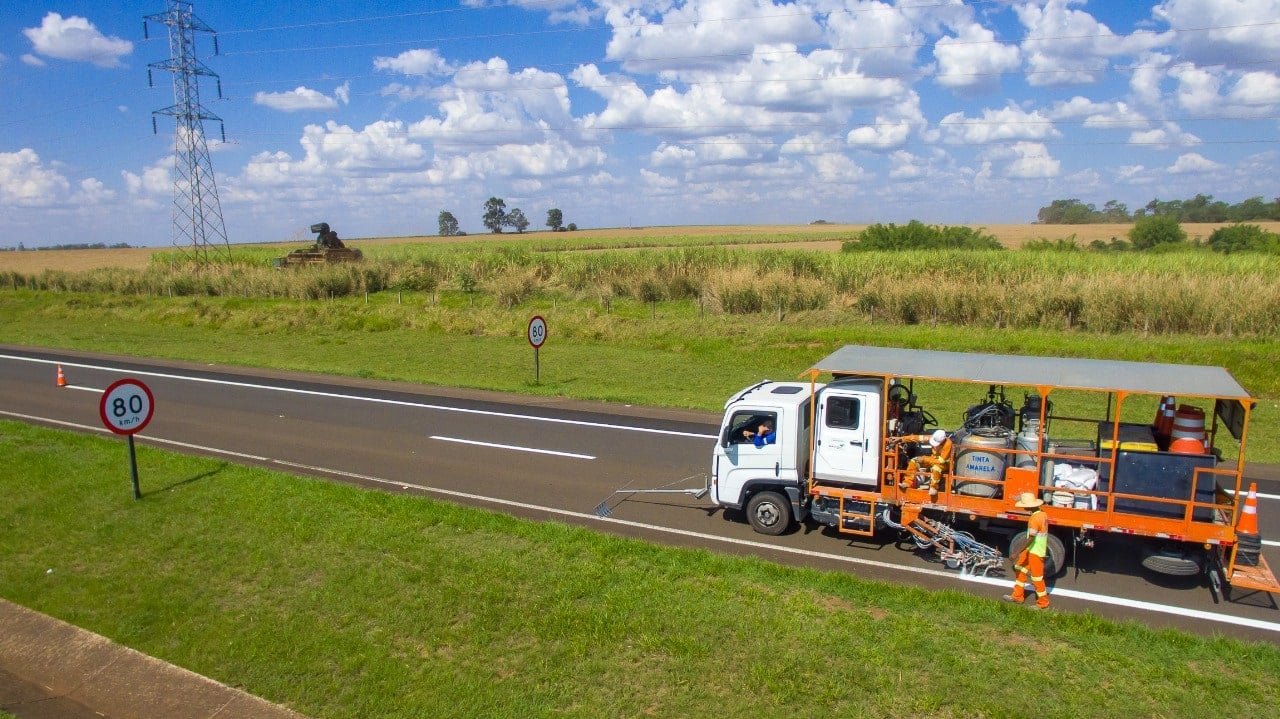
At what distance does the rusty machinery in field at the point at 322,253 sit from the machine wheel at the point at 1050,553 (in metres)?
47.4

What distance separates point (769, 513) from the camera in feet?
36.1

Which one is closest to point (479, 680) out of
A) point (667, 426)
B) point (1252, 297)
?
point (667, 426)

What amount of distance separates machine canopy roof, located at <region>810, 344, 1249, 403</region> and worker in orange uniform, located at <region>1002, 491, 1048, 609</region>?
4.86ft

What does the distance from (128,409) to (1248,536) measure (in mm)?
13470

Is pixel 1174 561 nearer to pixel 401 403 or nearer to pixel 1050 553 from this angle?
pixel 1050 553

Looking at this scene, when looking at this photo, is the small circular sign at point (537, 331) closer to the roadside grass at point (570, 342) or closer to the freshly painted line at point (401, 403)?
the roadside grass at point (570, 342)

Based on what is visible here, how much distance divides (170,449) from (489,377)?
9552 mm

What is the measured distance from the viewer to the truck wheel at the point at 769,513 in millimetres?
10953

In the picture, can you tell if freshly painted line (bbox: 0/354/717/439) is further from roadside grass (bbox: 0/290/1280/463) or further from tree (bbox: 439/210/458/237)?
tree (bbox: 439/210/458/237)

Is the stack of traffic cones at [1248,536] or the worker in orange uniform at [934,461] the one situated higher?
the worker in orange uniform at [934,461]

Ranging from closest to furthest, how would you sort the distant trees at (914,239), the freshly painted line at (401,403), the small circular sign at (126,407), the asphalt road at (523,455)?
1. the asphalt road at (523,455)
2. the small circular sign at (126,407)
3. the freshly painted line at (401,403)
4. the distant trees at (914,239)

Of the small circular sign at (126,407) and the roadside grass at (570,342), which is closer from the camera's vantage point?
the small circular sign at (126,407)

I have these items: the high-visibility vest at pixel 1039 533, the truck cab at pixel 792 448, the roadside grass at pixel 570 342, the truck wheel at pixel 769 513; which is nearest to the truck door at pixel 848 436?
the truck cab at pixel 792 448

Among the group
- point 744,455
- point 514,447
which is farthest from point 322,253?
point 744,455
